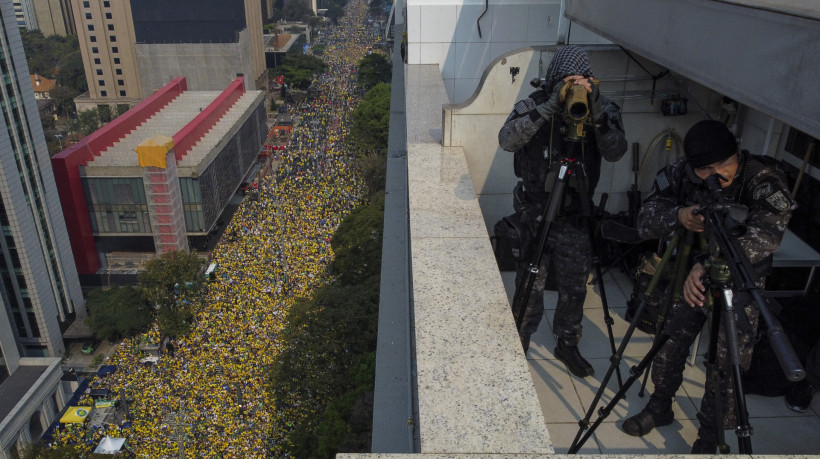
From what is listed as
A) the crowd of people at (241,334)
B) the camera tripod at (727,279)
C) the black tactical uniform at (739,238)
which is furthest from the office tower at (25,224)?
the camera tripod at (727,279)

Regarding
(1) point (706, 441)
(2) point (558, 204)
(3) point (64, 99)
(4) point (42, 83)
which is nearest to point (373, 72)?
(3) point (64, 99)

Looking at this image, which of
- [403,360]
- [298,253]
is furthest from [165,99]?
[403,360]

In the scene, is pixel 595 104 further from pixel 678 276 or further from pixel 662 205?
pixel 678 276

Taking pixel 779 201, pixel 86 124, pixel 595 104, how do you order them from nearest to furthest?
pixel 779 201
pixel 595 104
pixel 86 124

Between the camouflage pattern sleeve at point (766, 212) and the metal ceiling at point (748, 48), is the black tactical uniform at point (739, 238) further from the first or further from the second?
the metal ceiling at point (748, 48)

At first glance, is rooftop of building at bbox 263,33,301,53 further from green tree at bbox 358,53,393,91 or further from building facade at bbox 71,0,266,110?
green tree at bbox 358,53,393,91

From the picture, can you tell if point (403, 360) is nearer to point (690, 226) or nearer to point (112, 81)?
point (690, 226)

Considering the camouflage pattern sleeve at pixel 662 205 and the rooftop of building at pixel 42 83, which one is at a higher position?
the camouflage pattern sleeve at pixel 662 205
